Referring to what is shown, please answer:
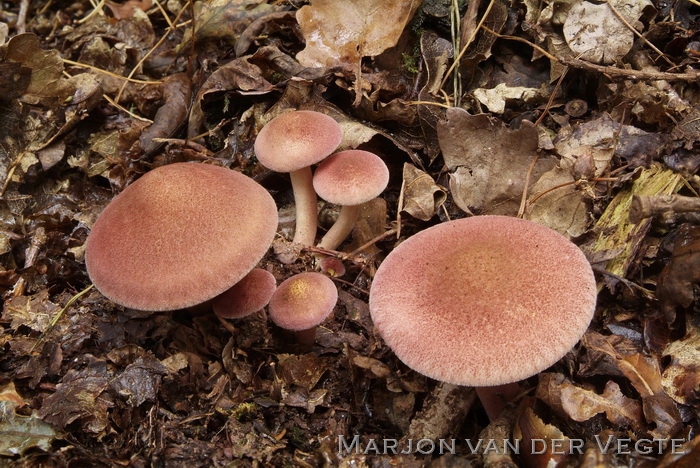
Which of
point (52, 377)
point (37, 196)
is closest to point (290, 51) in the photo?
point (37, 196)

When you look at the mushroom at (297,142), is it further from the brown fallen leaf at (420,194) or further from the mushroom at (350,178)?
the brown fallen leaf at (420,194)

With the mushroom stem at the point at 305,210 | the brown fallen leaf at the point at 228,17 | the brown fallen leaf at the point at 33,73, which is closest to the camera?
the mushroom stem at the point at 305,210

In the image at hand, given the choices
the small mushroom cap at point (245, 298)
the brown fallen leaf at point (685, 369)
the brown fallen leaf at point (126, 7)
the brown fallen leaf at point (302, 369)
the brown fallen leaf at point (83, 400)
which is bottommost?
the brown fallen leaf at point (83, 400)

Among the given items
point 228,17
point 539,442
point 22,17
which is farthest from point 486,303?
point 22,17

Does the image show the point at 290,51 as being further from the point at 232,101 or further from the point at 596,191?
the point at 596,191

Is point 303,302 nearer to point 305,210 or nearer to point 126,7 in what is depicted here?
point 305,210

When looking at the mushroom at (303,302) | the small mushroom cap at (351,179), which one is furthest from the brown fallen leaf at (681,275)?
the mushroom at (303,302)
